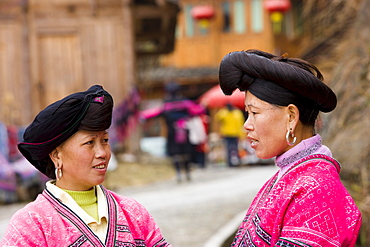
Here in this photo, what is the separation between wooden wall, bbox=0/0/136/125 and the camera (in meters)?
12.5

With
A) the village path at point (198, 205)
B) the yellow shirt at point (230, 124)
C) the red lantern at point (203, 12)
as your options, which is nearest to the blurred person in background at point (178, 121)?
the village path at point (198, 205)

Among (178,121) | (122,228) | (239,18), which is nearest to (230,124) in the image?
(178,121)

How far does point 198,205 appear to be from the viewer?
814 centimetres

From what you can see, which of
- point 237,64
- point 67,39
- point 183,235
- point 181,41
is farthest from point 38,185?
point 181,41

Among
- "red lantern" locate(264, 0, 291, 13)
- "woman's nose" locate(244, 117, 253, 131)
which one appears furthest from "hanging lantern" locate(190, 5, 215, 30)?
"woman's nose" locate(244, 117, 253, 131)

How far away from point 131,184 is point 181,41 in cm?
1526

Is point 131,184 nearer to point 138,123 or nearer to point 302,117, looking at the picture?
point 138,123

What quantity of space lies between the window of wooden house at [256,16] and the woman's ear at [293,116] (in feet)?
74.0

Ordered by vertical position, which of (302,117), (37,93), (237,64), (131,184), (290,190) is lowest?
(131,184)

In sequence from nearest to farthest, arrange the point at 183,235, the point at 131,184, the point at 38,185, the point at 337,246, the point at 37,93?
the point at 337,246
the point at 183,235
the point at 38,185
the point at 131,184
the point at 37,93

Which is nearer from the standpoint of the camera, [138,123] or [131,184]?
[131,184]

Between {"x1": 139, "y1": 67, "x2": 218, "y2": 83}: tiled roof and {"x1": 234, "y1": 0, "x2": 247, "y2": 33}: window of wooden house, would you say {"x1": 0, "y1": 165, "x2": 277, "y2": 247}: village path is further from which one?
{"x1": 234, "y1": 0, "x2": 247, "y2": 33}: window of wooden house

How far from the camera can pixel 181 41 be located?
990 inches

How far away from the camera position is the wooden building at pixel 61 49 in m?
12.5
